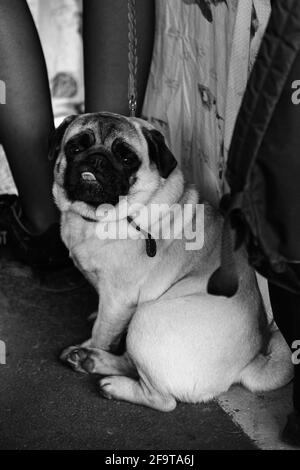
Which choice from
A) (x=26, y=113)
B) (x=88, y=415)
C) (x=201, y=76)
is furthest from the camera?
(x=26, y=113)

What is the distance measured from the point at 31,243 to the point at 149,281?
547mm

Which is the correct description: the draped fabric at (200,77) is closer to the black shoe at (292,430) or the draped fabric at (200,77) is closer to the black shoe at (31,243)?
the black shoe at (31,243)

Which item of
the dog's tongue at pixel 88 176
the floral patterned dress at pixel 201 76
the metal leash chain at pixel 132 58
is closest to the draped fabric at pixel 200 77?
the floral patterned dress at pixel 201 76

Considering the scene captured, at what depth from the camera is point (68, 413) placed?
1426mm

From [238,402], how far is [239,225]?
555 mm

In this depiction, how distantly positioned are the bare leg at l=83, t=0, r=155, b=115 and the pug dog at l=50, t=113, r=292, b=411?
0.25 meters

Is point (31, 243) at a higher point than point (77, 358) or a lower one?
higher

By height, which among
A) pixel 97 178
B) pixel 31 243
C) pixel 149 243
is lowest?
pixel 31 243

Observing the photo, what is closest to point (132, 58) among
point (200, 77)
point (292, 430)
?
point (200, 77)

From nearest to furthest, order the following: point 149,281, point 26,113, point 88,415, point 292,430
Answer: point 292,430, point 88,415, point 149,281, point 26,113

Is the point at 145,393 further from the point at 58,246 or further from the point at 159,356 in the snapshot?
the point at 58,246

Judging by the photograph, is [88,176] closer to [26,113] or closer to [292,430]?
[26,113]

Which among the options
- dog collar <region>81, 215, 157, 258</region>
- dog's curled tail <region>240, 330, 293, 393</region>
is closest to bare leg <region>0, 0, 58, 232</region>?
dog collar <region>81, 215, 157, 258</region>

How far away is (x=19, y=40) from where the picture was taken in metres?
1.80
